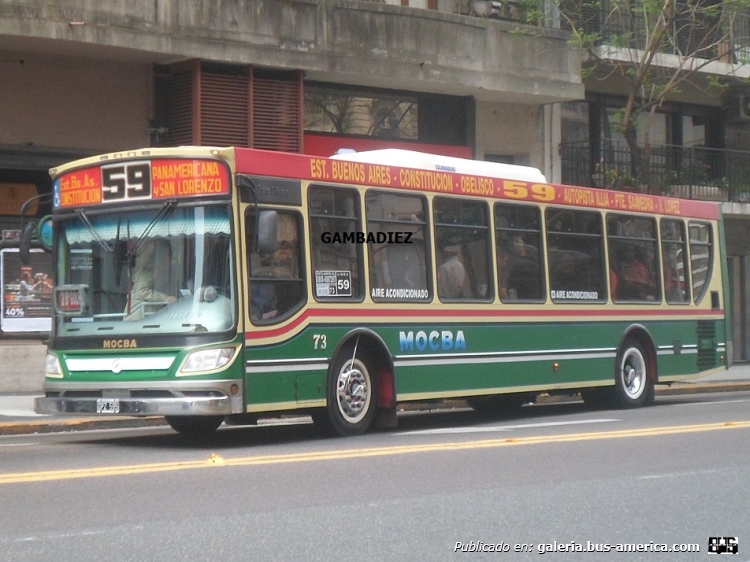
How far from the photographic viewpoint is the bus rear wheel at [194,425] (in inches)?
492

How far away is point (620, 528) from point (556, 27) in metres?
18.1

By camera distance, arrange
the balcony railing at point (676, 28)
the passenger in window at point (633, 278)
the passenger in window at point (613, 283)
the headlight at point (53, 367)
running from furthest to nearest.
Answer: the balcony railing at point (676, 28)
the passenger in window at point (633, 278)
the passenger in window at point (613, 283)
the headlight at point (53, 367)

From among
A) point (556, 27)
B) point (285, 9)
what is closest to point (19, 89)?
point (285, 9)

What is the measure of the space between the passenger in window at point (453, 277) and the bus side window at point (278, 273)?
2.22 metres

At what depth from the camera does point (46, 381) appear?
37.7 feet

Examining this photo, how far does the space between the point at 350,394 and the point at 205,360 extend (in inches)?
72.7

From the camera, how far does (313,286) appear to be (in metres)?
11.6

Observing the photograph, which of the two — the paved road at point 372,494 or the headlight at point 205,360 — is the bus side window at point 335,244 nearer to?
the headlight at point 205,360

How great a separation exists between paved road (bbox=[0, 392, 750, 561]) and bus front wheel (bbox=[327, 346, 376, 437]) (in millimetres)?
297

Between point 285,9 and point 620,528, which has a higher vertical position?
point 285,9

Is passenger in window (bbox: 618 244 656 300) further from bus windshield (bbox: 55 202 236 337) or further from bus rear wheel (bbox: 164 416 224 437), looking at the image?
bus windshield (bbox: 55 202 236 337)

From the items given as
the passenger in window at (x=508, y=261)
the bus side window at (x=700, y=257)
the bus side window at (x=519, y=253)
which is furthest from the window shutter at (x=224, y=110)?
the bus side window at (x=700, y=257)

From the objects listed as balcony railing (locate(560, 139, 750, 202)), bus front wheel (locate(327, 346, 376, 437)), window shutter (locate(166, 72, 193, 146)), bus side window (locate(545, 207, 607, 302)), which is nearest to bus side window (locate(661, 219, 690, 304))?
bus side window (locate(545, 207, 607, 302))

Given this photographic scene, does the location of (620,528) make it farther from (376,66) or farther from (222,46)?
(376,66)
